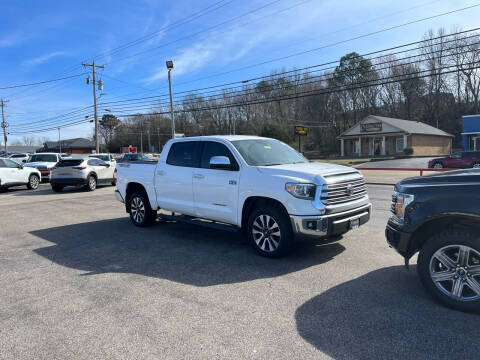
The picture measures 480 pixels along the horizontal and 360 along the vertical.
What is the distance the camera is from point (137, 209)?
7.99 m

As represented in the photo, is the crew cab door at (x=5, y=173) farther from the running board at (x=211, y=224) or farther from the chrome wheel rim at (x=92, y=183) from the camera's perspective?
the running board at (x=211, y=224)

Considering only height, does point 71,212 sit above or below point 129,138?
below

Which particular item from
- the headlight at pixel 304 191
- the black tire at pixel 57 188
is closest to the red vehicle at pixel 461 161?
the headlight at pixel 304 191

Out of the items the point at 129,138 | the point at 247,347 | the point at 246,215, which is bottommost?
the point at 247,347

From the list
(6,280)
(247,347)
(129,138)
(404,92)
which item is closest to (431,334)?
(247,347)

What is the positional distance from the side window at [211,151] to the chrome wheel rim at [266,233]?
50.1 inches

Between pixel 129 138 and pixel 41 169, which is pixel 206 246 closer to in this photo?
pixel 41 169

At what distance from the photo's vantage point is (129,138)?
321 ft

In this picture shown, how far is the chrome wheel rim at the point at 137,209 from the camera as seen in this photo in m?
7.86

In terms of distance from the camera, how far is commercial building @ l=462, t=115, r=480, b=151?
38.5 m

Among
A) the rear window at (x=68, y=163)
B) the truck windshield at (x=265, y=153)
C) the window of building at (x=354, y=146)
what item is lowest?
the rear window at (x=68, y=163)

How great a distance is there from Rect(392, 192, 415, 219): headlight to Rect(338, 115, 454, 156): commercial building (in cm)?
4854

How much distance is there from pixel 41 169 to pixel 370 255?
20492 millimetres

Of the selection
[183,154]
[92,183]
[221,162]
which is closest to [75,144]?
[92,183]
